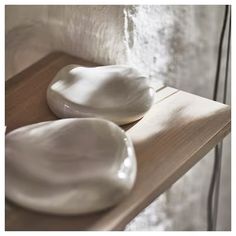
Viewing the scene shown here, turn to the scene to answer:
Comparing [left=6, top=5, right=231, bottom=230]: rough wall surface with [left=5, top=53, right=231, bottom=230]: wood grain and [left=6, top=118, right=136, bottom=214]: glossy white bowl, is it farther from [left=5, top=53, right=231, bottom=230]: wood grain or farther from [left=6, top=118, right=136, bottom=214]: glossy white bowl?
[left=6, top=118, right=136, bottom=214]: glossy white bowl

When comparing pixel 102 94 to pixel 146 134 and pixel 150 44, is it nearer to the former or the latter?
pixel 146 134

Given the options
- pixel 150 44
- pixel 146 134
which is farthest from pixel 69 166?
pixel 150 44

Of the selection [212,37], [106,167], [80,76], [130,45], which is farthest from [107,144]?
[212,37]

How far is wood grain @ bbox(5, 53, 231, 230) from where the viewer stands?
1.80ft

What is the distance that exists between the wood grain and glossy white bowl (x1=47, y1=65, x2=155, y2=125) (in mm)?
21

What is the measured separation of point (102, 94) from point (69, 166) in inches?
6.0

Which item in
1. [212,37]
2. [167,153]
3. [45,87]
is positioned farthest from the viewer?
[212,37]

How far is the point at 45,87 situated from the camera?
0.77 metres

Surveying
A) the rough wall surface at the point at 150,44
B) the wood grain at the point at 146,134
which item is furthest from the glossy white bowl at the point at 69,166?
the rough wall surface at the point at 150,44

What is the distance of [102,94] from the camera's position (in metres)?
0.69

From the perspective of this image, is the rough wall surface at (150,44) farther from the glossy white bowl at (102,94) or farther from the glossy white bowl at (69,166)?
the glossy white bowl at (69,166)

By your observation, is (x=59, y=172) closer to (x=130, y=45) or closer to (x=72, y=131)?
(x=72, y=131)

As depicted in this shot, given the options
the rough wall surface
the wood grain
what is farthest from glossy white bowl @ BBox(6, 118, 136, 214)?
the rough wall surface

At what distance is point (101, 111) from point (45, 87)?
13 cm
